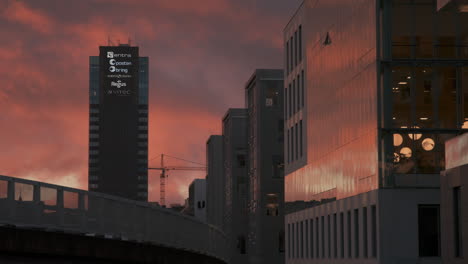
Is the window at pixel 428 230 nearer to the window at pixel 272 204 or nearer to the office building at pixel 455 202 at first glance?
the office building at pixel 455 202

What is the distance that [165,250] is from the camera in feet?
108

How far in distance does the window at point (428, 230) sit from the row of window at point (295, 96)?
24161 mm

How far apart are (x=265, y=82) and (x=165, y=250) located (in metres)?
79.2

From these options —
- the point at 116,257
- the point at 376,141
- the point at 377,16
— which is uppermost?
the point at 377,16

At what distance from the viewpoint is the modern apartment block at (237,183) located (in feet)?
444

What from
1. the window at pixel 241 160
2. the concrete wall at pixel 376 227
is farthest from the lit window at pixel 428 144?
the window at pixel 241 160

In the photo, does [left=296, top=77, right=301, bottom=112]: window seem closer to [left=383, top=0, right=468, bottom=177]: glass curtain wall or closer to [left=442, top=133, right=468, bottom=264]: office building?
[left=383, top=0, right=468, bottom=177]: glass curtain wall

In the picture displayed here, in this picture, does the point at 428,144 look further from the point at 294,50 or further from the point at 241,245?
the point at 241,245

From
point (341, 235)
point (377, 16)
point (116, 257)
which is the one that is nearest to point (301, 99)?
point (341, 235)

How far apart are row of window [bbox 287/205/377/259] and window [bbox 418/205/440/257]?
2.47 meters

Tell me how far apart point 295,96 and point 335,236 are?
16.8 m

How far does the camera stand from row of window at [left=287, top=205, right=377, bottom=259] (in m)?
49.7

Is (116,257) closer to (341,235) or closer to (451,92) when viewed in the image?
(451,92)

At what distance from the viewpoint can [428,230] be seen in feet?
152
